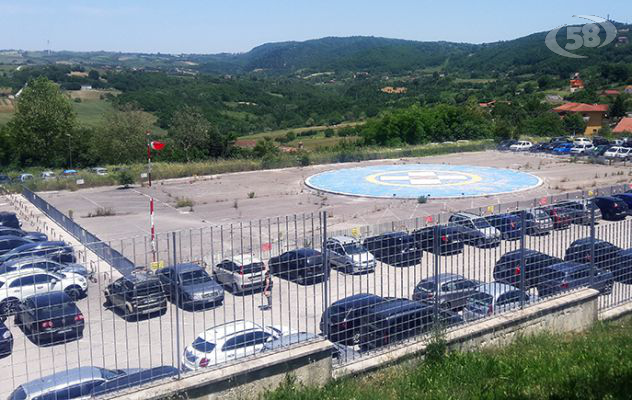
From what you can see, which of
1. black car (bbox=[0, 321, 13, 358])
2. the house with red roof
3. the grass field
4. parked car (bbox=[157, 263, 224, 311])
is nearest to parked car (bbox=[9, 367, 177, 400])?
black car (bbox=[0, 321, 13, 358])

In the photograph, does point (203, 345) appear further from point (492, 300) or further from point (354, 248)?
point (492, 300)

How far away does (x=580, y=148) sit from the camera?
5031 cm

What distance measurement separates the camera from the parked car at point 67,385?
5641 millimetres

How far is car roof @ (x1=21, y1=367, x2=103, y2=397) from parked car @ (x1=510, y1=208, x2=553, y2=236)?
5516 mm

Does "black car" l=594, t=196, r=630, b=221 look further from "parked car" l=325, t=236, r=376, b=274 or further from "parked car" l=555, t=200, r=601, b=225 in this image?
"parked car" l=325, t=236, r=376, b=274

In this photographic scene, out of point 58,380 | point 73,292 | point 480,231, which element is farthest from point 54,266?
point 480,231

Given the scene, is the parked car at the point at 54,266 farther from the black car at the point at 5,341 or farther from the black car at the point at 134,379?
the black car at the point at 134,379

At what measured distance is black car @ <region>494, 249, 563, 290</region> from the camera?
8.24 meters

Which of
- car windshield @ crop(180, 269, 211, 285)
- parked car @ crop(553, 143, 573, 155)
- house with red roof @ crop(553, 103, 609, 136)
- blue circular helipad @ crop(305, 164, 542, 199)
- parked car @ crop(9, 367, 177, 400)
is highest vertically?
house with red roof @ crop(553, 103, 609, 136)

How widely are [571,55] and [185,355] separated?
160 meters

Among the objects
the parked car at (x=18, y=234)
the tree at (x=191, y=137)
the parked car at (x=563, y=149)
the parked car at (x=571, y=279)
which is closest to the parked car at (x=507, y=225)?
the parked car at (x=571, y=279)

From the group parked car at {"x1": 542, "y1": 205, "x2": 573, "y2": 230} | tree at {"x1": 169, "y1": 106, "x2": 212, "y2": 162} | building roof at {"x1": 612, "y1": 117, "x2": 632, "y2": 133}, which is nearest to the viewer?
parked car at {"x1": 542, "y1": 205, "x2": 573, "y2": 230}

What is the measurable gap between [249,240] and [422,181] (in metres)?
19.7

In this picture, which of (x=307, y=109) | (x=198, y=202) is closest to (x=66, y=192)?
(x=198, y=202)
